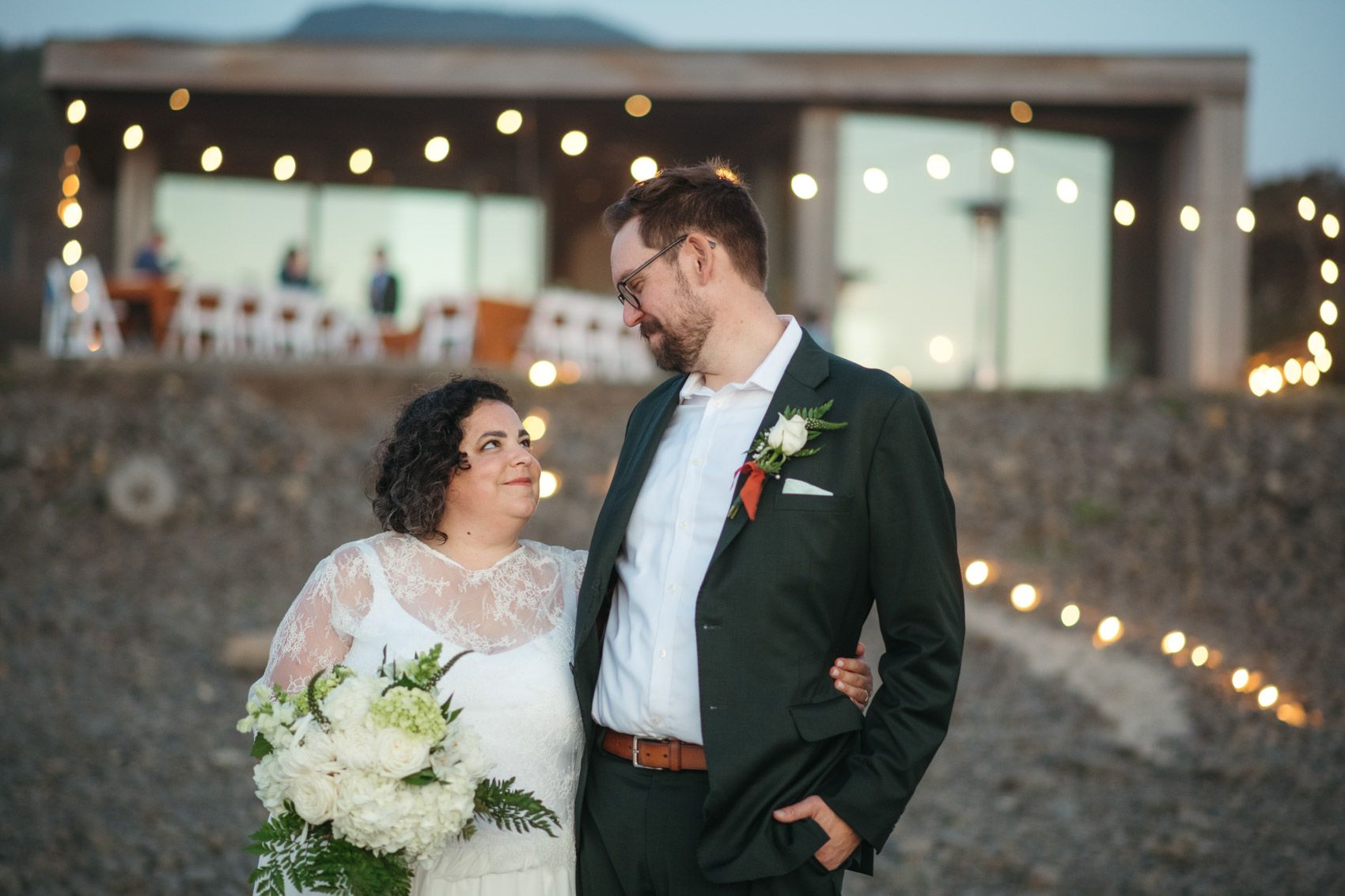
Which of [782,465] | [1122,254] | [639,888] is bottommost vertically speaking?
[639,888]

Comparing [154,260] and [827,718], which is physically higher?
[154,260]

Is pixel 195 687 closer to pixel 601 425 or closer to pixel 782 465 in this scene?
pixel 601 425

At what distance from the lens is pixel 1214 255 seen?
1459cm

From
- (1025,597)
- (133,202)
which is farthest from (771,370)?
(133,202)

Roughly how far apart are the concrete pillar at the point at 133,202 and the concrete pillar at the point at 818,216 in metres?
7.72

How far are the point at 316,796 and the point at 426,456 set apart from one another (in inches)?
43.3

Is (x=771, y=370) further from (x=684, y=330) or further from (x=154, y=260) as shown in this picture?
(x=154, y=260)

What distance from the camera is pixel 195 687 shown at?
7.92 meters

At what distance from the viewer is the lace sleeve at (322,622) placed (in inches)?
129

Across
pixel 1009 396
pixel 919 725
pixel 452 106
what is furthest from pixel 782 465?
pixel 452 106

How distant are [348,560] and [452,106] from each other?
12.5m

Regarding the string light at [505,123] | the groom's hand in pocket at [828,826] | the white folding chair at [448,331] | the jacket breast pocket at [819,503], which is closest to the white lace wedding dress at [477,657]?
the groom's hand in pocket at [828,826]

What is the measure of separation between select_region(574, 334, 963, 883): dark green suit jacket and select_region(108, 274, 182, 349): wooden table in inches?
447

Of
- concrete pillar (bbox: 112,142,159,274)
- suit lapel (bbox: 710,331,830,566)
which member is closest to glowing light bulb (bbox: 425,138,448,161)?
suit lapel (bbox: 710,331,830,566)
